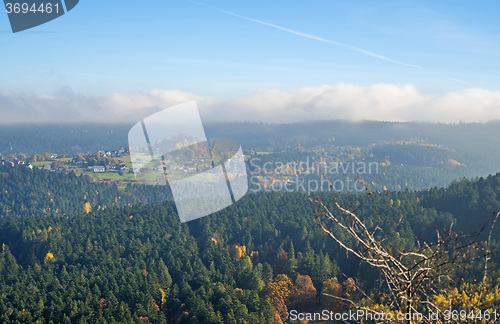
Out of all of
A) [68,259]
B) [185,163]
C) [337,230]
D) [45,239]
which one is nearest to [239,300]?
[185,163]

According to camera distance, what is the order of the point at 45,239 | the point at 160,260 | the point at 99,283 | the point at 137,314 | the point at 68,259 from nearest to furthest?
the point at 137,314 < the point at 99,283 < the point at 160,260 < the point at 68,259 < the point at 45,239

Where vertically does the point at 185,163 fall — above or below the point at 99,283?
above

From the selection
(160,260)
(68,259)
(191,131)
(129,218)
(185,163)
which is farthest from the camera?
(129,218)

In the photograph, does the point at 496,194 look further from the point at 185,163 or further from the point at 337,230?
the point at 185,163

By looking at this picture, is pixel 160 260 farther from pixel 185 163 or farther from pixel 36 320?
pixel 185 163

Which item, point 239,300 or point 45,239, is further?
point 45,239

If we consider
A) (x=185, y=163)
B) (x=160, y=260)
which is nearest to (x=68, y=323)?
(x=185, y=163)

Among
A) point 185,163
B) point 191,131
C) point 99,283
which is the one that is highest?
point 191,131
